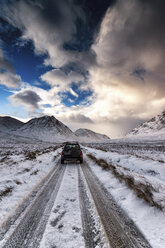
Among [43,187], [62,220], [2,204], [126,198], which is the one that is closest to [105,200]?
[126,198]

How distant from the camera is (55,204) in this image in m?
3.46

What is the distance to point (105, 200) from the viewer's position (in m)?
→ 3.87

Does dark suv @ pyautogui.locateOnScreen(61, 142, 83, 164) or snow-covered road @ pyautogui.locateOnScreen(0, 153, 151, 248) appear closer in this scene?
snow-covered road @ pyautogui.locateOnScreen(0, 153, 151, 248)

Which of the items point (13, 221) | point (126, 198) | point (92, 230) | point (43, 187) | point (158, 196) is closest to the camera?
point (92, 230)

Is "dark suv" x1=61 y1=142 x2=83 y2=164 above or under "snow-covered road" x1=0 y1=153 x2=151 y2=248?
above

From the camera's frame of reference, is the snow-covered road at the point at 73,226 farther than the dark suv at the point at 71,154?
No

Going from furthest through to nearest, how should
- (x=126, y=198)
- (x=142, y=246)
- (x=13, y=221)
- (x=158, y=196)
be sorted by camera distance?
(x=126, y=198)
(x=158, y=196)
(x=13, y=221)
(x=142, y=246)

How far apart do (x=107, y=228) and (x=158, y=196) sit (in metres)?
2.23

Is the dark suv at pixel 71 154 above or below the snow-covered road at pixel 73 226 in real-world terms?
above

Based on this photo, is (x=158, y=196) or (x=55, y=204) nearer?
(x=55, y=204)

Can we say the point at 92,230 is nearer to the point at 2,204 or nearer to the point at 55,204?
the point at 55,204

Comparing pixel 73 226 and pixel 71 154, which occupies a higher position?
pixel 71 154

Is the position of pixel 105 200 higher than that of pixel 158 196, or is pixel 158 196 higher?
pixel 158 196

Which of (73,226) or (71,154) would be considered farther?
(71,154)
